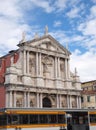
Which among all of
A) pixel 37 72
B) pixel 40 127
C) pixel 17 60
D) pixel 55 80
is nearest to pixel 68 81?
pixel 55 80

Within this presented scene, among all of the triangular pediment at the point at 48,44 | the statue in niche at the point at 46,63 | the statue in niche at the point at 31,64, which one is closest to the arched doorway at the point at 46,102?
the statue in niche at the point at 46,63

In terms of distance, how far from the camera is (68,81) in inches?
1778

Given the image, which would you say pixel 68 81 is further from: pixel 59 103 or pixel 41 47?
pixel 41 47

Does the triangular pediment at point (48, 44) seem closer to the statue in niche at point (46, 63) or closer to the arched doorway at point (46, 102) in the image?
the statue in niche at point (46, 63)

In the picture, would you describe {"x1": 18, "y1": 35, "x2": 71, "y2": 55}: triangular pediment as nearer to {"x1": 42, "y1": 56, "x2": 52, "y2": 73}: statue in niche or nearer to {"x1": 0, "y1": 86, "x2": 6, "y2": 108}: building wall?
{"x1": 42, "y1": 56, "x2": 52, "y2": 73}: statue in niche

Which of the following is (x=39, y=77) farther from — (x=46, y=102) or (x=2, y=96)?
(x=2, y=96)

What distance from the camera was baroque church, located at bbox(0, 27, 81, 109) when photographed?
38.3 m

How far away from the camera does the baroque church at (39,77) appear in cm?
3828

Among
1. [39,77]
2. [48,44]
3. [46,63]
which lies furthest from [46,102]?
[48,44]

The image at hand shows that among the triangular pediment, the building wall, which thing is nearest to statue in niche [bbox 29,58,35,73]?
the triangular pediment

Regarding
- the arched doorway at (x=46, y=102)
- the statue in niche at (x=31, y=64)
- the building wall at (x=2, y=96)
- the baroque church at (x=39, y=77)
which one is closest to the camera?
the building wall at (x=2, y=96)

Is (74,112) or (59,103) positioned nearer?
(74,112)

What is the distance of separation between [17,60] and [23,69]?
6.33 feet

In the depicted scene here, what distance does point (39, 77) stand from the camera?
41000 millimetres
